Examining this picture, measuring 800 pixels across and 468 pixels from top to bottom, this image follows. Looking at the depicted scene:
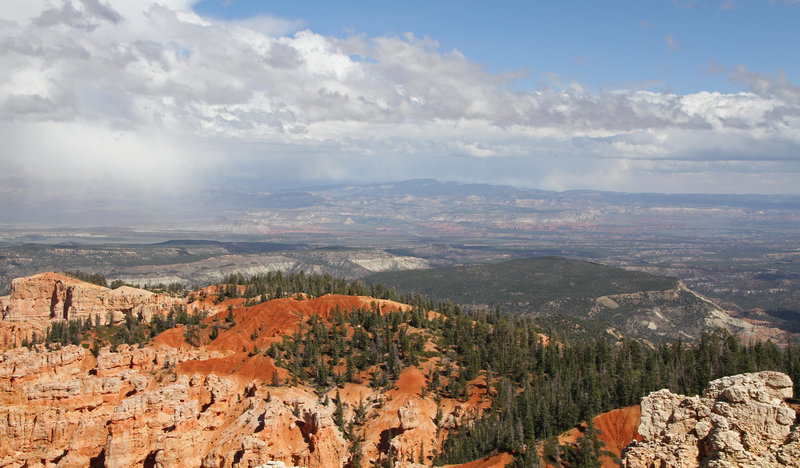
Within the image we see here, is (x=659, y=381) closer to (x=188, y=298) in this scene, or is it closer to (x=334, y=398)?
(x=334, y=398)

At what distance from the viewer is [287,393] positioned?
257ft

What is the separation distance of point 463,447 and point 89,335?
68466 millimetres

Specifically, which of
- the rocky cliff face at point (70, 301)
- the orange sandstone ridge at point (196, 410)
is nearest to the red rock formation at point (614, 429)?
the orange sandstone ridge at point (196, 410)

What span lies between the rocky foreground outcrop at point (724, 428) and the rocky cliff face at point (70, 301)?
107 metres

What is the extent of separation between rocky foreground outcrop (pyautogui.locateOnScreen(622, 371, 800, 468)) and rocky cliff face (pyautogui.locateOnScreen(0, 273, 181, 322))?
350 feet

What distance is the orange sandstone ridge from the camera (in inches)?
2406

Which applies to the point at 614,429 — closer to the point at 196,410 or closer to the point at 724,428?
the point at 196,410

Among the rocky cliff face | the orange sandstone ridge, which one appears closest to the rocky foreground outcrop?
the orange sandstone ridge

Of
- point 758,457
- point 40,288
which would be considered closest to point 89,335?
point 40,288

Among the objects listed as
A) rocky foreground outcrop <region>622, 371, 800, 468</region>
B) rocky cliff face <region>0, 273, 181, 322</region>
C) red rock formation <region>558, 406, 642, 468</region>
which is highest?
rocky foreground outcrop <region>622, 371, 800, 468</region>

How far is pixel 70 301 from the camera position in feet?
384

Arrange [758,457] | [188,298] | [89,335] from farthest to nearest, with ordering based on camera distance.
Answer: [188,298], [89,335], [758,457]

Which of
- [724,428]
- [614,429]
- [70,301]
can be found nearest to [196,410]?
[614,429]

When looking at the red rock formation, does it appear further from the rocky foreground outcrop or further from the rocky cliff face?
the rocky cliff face
